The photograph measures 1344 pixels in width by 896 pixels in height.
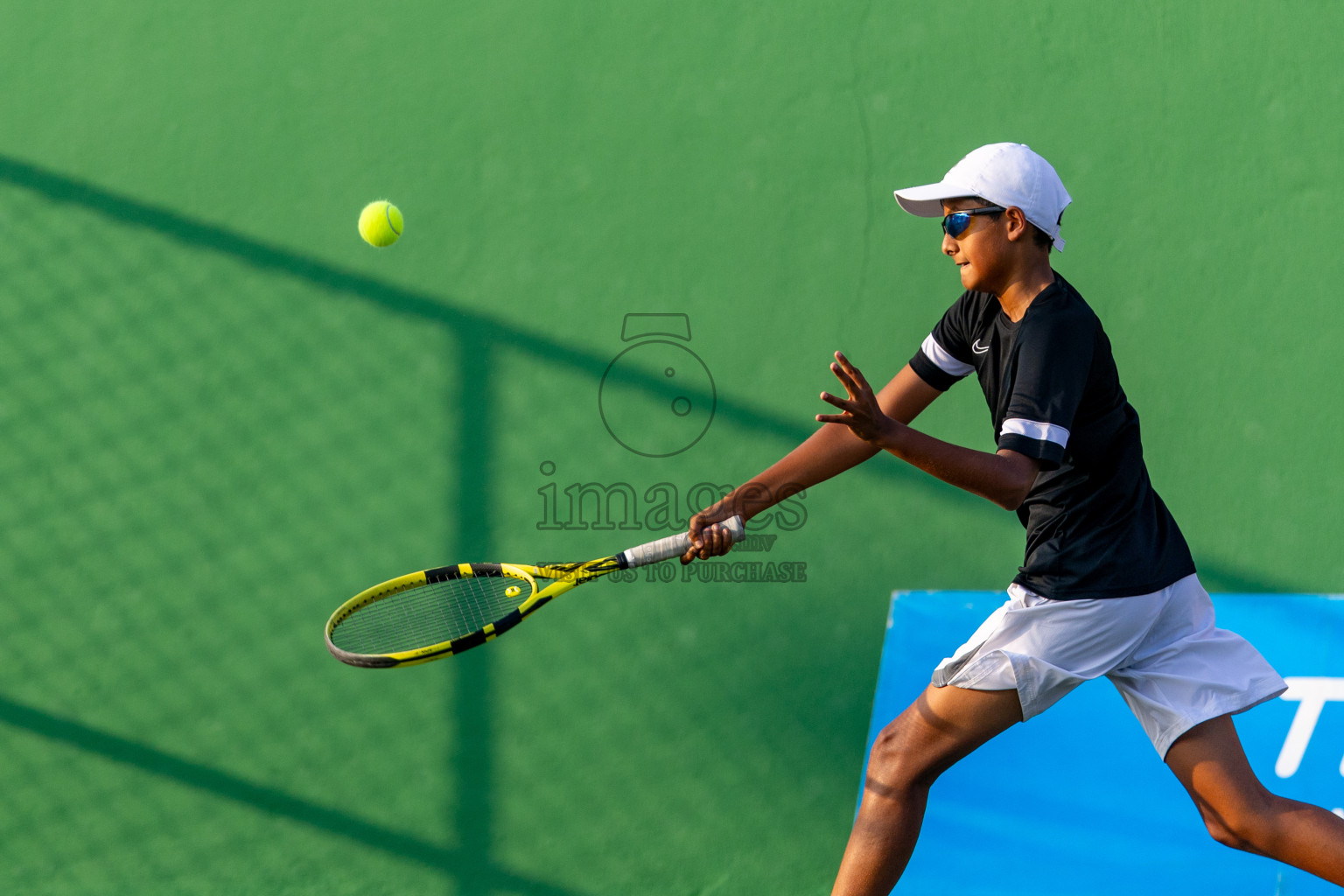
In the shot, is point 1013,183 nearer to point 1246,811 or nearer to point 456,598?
point 1246,811

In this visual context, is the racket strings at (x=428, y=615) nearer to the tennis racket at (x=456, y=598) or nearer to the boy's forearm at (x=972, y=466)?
the tennis racket at (x=456, y=598)

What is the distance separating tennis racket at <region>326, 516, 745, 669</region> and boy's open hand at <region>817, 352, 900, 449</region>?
1.32 ft

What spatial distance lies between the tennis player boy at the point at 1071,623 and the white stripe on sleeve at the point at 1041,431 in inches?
1.7

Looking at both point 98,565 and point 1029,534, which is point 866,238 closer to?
point 1029,534

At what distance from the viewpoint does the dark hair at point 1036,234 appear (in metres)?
1.71

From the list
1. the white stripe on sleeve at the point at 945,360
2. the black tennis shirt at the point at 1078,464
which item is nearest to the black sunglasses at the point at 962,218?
the black tennis shirt at the point at 1078,464

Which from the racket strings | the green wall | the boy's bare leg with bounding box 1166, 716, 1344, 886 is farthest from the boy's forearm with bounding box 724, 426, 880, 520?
the boy's bare leg with bounding box 1166, 716, 1344, 886

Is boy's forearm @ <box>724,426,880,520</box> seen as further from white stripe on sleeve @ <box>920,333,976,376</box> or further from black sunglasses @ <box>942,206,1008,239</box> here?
black sunglasses @ <box>942,206,1008,239</box>

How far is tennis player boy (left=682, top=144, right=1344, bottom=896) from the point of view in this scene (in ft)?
5.50

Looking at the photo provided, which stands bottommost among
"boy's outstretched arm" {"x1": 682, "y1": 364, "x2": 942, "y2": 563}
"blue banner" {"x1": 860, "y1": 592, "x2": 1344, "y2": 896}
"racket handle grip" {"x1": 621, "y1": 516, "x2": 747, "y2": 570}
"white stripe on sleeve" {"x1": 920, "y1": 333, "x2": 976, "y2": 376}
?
"blue banner" {"x1": 860, "y1": 592, "x2": 1344, "y2": 896}

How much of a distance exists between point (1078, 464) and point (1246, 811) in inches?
22.6

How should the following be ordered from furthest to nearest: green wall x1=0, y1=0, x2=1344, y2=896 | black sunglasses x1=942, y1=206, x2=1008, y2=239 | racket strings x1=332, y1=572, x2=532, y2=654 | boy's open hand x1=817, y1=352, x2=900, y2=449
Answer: green wall x1=0, y1=0, x2=1344, y2=896, racket strings x1=332, y1=572, x2=532, y2=654, black sunglasses x1=942, y1=206, x2=1008, y2=239, boy's open hand x1=817, y1=352, x2=900, y2=449

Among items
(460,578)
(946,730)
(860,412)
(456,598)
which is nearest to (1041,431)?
(860,412)

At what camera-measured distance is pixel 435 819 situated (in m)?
2.34
